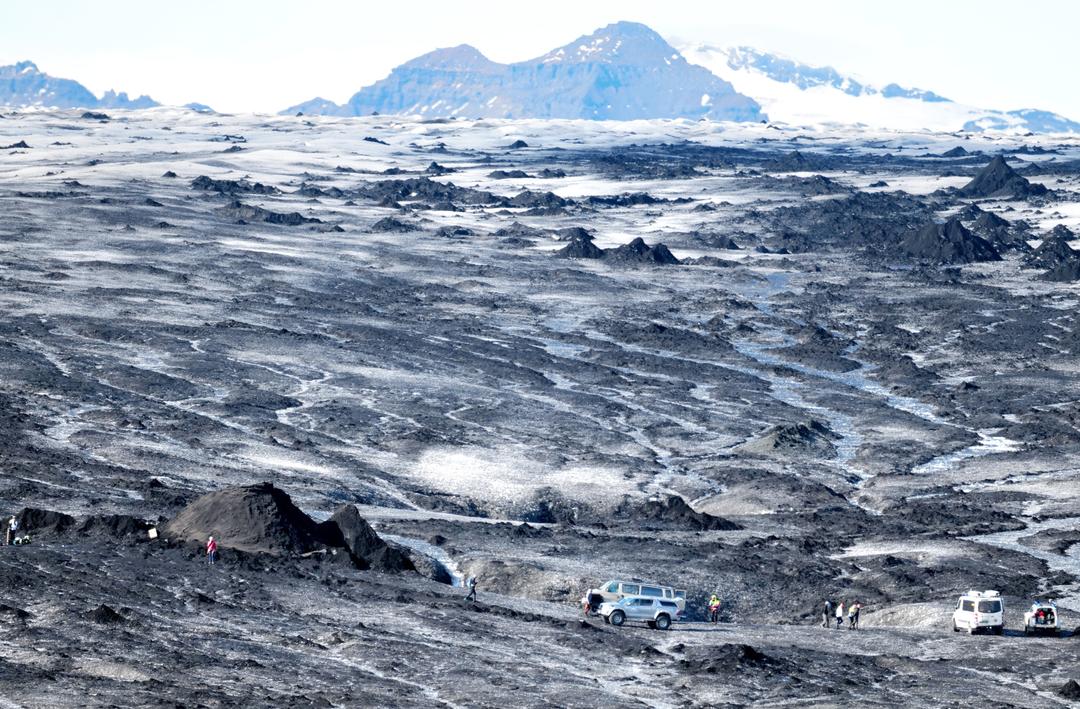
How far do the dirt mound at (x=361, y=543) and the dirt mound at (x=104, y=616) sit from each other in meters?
14.4

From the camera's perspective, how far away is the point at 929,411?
350 ft

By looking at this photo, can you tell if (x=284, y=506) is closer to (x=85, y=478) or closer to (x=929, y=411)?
(x=85, y=478)

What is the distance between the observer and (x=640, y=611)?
53438mm

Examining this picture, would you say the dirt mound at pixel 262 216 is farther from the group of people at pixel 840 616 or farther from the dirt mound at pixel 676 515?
the group of people at pixel 840 616

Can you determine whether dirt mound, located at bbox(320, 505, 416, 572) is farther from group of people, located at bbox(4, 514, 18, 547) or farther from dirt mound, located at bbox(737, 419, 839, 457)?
dirt mound, located at bbox(737, 419, 839, 457)

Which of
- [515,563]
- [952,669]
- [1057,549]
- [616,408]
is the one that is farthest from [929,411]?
[952,669]

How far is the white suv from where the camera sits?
5334 centimetres

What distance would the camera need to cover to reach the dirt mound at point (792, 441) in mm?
91312

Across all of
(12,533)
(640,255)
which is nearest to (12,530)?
(12,533)

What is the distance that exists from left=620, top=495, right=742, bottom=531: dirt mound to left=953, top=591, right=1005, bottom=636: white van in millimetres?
18962

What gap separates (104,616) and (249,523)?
14.0 m

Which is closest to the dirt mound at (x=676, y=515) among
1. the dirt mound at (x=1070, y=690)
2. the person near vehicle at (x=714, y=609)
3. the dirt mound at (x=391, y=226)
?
the person near vehicle at (x=714, y=609)

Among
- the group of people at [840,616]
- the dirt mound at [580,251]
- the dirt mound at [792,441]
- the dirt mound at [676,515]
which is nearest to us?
the group of people at [840,616]

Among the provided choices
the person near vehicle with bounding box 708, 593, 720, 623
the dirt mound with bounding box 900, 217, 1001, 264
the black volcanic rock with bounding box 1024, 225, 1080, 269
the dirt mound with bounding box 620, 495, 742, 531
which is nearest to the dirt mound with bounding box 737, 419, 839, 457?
the dirt mound with bounding box 620, 495, 742, 531
